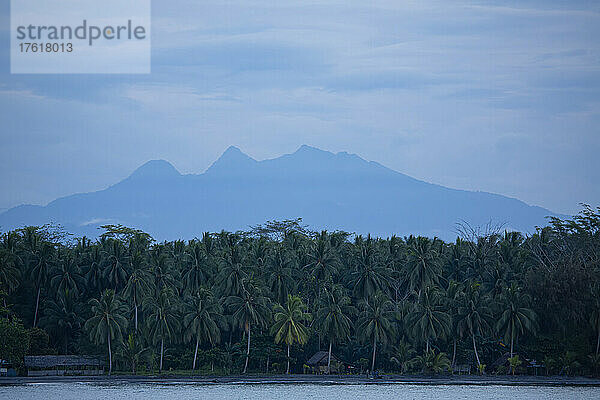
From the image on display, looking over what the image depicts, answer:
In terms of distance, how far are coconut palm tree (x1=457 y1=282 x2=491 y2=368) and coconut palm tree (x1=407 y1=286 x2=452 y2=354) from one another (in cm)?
157

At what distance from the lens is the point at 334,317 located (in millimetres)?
91750

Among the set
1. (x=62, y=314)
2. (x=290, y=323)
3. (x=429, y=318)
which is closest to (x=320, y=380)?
(x=290, y=323)

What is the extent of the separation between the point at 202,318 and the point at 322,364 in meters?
15.0

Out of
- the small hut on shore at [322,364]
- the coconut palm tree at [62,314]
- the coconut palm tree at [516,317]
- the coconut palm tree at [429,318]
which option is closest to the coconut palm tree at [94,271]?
the coconut palm tree at [62,314]

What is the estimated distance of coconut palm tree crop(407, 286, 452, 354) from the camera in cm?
8938

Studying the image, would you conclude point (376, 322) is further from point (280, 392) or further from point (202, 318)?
point (202, 318)

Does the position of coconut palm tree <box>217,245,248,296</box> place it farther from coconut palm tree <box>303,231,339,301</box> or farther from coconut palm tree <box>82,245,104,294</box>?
coconut palm tree <box>82,245,104,294</box>

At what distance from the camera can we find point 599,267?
8456 centimetres

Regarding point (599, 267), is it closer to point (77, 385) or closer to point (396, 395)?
point (396, 395)

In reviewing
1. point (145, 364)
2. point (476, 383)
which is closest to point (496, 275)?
point (476, 383)

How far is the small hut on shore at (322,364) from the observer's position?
94.4 meters

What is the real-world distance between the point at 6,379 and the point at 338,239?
4293cm

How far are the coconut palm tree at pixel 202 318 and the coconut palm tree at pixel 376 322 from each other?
53.5 ft

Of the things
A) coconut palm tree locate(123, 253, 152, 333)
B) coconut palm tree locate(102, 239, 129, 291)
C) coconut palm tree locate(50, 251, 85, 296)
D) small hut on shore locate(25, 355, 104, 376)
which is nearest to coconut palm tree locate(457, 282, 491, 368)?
coconut palm tree locate(123, 253, 152, 333)
